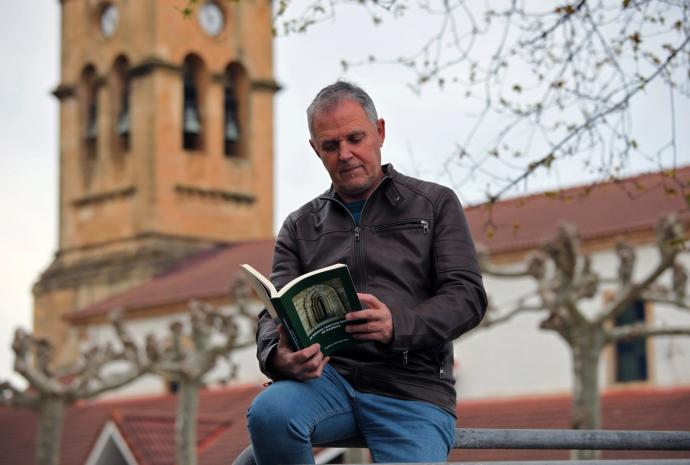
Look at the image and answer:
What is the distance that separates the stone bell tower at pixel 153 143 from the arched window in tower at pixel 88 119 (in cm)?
5

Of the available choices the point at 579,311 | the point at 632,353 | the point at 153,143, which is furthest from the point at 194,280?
the point at 579,311

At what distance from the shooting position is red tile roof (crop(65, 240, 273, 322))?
51938 millimetres

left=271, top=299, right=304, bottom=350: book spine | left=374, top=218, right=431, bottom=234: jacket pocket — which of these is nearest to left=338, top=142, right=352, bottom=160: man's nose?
left=374, top=218, right=431, bottom=234: jacket pocket

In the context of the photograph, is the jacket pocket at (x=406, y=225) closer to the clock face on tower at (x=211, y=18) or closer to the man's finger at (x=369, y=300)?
the man's finger at (x=369, y=300)

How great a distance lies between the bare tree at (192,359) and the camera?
117 ft

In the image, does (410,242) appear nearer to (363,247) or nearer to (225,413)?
(363,247)

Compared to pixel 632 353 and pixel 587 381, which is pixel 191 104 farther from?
pixel 587 381

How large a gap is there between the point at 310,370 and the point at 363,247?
0.44 m

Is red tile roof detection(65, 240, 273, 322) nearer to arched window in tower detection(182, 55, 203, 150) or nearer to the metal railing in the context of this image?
arched window in tower detection(182, 55, 203, 150)

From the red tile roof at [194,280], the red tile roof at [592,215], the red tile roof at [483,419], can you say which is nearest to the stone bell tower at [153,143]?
the red tile roof at [194,280]

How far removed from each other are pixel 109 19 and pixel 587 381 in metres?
38.7

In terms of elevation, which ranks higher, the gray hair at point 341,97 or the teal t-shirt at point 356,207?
the gray hair at point 341,97

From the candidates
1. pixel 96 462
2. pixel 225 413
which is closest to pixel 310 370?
pixel 96 462

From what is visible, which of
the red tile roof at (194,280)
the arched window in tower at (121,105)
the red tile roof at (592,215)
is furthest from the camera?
the arched window in tower at (121,105)
